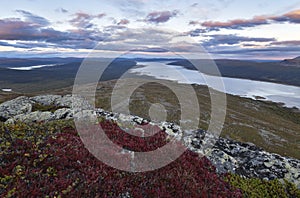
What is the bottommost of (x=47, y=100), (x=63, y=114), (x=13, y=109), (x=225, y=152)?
(x=225, y=152)

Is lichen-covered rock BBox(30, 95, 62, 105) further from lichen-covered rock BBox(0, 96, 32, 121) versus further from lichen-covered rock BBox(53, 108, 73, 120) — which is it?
lichen-covered rock BBox(53, 108, 73, 120)

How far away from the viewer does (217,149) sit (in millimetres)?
13297

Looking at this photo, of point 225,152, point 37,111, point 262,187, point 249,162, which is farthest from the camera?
point 37,111

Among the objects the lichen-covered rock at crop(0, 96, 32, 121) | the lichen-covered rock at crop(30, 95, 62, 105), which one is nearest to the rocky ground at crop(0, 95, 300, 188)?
the lichen-covered rock at crop(0, 96, 32, 121)

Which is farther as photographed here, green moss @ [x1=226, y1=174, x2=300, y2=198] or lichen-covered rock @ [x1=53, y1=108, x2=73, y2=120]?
lichen-covered rock @ [x1=53, y1=108, x2=73, y2=120]

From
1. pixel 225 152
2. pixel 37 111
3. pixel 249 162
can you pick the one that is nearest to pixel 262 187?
pixel 249 162

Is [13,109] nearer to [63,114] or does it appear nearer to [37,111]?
[37,111]

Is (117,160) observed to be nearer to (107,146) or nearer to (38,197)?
(107,146)

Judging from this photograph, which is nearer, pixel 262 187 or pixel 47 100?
pixel 262 187

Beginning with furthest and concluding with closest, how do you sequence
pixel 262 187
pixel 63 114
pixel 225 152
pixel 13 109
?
pixel 13 109, pixel 63 114, pixel 225 152, pixel 262 187

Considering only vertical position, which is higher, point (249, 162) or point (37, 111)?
point (37, 111)

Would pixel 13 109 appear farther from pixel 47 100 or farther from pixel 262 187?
pixel 262 187

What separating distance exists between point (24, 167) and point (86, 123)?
5.15m

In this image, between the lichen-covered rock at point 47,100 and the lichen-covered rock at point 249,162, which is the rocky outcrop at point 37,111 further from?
the lichen-covered rock at point 249,162
